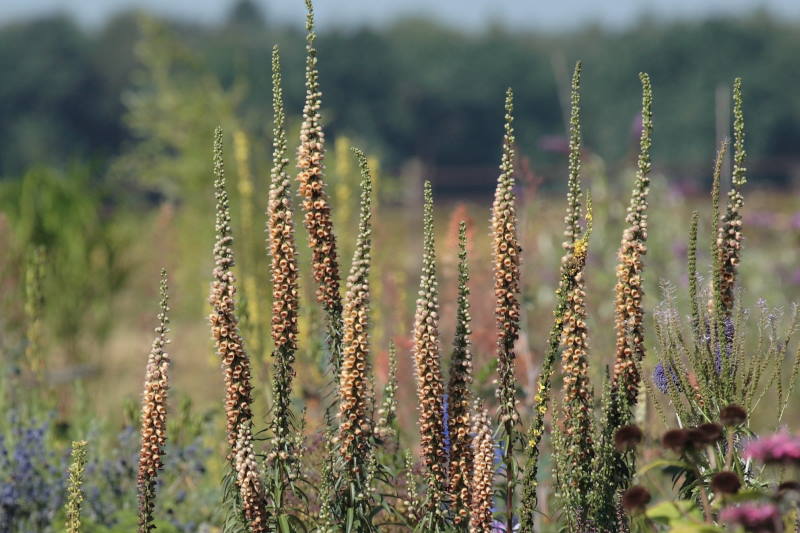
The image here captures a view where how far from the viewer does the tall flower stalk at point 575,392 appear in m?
3.63

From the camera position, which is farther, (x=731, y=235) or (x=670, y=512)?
(x=731, y=235)

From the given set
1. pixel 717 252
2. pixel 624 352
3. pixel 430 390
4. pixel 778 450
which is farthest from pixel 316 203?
pixel 778 450

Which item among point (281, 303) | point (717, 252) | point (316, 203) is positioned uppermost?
point (316, 203)

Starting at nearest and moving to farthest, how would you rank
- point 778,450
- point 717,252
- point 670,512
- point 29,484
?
1. point 778,450
2. point 670,512
3. point 717,252
4. point 29,484

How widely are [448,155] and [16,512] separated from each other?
76.0 m

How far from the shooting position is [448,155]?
266 feet

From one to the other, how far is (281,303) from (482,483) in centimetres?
94

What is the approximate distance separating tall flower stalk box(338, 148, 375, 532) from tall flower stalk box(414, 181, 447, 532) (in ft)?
0.62

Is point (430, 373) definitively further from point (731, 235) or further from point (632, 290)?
point (731, 235)

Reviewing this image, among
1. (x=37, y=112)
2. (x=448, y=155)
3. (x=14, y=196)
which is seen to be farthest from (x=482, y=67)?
(x=14, y=196)

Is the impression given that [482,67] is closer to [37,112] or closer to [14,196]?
[37,112]

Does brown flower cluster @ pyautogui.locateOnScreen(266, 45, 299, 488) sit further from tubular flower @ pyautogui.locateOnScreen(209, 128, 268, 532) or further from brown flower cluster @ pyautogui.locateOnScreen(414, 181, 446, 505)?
brown flower cluster @ pyautogui.locateOnScreen(414, 181, 446, 505)

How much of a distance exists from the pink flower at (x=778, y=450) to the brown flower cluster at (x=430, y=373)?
117cm

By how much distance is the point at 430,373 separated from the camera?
145 inches
